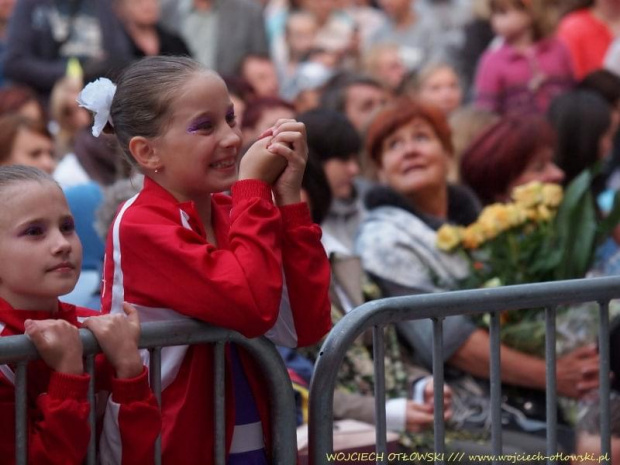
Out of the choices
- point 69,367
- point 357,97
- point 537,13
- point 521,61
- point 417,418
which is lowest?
point 417,418

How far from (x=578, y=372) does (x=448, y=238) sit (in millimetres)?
731

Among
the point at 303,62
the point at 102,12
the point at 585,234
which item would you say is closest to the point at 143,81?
the point at 585,234

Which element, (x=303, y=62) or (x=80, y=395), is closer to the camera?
(x=80, y=395)

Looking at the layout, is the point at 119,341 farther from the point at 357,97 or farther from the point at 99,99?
the point at 357,97

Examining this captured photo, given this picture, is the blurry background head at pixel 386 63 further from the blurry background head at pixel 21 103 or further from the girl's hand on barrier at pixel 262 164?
the girl's hand on barrier at pixel 262 164

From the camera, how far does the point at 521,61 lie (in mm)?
8836

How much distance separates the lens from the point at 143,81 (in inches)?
117

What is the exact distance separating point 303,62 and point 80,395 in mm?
7364

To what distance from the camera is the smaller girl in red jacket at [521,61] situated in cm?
865

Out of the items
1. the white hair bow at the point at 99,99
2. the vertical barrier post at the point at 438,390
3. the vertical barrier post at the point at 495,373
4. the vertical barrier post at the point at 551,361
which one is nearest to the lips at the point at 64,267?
the white hair bow at the point at 99,99

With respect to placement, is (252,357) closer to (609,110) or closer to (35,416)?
(35,416)

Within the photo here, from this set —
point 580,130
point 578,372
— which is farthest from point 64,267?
point 580,130

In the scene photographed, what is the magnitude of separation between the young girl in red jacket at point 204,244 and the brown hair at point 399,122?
2.58 meters

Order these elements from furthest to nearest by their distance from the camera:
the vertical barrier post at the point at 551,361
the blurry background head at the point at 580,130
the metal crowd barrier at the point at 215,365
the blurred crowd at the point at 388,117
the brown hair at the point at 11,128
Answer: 1. the blurry background head at the point at 580,130
2. the brown hair at the point at 11,128
3. the blurred crowd at the point at 388,117
4. the vertical barrier post at the point at 551,361
5. the metal crowd barrier at the point at 215,365
